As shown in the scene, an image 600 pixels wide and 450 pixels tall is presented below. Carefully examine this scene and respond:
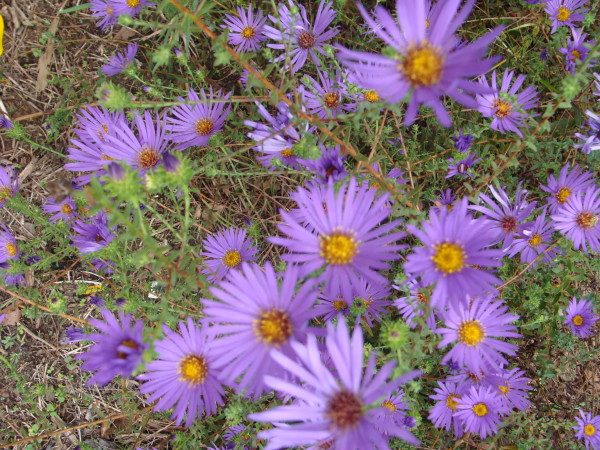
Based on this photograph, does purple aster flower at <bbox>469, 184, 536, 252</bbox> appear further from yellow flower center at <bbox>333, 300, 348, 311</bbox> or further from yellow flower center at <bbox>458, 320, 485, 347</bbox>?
yellow flower center at <bbox>333, 300, 348, 311</bbox>

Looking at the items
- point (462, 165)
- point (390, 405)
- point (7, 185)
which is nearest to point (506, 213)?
point (462, 165)

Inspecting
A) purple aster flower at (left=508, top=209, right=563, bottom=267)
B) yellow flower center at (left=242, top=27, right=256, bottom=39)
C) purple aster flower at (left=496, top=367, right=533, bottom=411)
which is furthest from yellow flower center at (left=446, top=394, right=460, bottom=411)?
yellow flower center at (left=242, top=27, right=256, bottom=39)

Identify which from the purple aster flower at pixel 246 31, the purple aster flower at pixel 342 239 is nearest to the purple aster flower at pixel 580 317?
the purple aster flower at pixel 342 239

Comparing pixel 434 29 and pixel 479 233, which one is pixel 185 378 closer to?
pixel 479 233

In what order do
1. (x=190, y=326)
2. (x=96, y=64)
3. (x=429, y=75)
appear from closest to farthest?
1. (x=429, y=75)
2. (x=190, y=326)
3. (x=96, y=64)

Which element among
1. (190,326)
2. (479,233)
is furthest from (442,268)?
(190,326)

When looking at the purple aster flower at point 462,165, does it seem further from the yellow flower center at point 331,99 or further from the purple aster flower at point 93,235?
the purple aster flower at point 93,235
